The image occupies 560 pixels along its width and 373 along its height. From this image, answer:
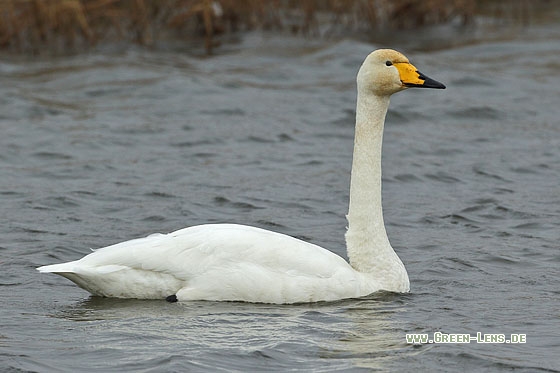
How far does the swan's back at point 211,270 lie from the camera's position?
7.54 meters

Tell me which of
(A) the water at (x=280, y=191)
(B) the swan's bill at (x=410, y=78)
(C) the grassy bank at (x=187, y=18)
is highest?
(B) the swan's bill at (x=410, y=78)

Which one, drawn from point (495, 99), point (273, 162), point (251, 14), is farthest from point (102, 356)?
point (251, 14)

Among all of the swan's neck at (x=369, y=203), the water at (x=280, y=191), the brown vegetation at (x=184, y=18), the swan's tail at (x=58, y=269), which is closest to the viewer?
the water at (x=280, y=191)

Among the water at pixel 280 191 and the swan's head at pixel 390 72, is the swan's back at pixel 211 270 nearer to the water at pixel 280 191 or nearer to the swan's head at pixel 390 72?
the water at pixel 280 191

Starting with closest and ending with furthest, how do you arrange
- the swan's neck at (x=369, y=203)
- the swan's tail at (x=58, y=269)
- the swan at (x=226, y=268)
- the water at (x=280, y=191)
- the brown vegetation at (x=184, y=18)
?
the water at (x=280, y=191)
the swan's tail at (x=58, y=269)
the swan at (x=226, y=268)
the swan's neck at (x=369, y=203)
the brown vegetation at (x=184, y=18)

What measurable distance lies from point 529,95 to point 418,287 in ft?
29.0

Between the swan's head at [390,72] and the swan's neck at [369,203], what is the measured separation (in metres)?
0.16

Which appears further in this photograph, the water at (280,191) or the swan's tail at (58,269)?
the swan's tail at (58,269)

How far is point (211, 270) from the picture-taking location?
7.57 metres

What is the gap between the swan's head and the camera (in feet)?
25.9

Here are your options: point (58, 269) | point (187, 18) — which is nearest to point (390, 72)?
point (58, 269)

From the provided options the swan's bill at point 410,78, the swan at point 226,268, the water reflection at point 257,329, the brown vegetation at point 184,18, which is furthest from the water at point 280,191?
the swan's bill at point 410,78

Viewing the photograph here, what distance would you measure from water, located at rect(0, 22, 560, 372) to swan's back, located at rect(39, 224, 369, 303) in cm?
12

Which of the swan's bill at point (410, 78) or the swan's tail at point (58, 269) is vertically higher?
the swan's bill at point (410, 78)
